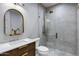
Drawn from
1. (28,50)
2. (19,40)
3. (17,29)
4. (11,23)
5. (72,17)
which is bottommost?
(28,50)

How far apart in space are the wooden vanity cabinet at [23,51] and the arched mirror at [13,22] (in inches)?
15.2

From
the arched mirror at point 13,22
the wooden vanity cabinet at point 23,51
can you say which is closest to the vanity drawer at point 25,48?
the wooden vanity cabinet at point 23,51

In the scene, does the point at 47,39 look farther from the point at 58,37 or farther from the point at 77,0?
the point at 77,0

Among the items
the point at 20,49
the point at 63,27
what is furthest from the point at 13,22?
the point at 63,27

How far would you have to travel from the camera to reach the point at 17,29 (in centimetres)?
187

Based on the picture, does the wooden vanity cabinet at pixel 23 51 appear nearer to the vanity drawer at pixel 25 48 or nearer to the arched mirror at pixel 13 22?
the vanity drawer at pixel 25 48

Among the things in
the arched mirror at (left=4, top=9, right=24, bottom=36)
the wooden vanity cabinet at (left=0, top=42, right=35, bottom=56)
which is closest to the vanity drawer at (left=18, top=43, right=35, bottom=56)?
the wooden vanity cabinet at (left=0, top=42, right=35, bottom=56)

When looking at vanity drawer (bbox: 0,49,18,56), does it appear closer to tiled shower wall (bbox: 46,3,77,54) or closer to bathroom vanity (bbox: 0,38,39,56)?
bathroom vanity (bbox: 0,38,39,56)

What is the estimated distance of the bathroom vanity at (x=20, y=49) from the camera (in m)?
1.37

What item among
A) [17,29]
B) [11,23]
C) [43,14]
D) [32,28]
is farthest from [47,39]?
[11,23]

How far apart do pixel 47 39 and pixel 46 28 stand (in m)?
0.27

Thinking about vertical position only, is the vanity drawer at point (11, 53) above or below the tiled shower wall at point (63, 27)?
below

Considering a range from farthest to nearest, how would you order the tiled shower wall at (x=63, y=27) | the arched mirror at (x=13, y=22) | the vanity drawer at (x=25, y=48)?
1. the tiled shower wall at (x=63, y=27)
2. the arched mirror at (x=13, y=22)
3. the vanity drawer at (x=25, y=48)

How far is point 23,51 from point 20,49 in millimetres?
100
